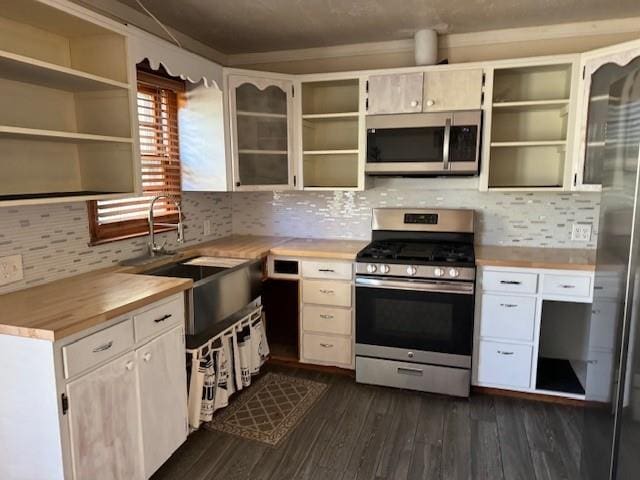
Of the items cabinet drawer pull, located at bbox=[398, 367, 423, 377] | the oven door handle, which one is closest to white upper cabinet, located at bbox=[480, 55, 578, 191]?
the oven door handle

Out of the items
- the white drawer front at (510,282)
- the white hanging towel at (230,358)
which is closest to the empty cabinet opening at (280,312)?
the white hanging towel at (230,358)

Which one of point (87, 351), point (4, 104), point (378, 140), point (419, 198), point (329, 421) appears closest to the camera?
point (87, 351)

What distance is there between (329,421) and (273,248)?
120 centimetres

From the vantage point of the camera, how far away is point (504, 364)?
8.90 feet

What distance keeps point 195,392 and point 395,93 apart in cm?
223

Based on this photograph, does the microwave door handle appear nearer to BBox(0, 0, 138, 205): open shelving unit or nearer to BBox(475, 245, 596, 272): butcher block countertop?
BBox(475, 245, 596, 272): butcher block countertop

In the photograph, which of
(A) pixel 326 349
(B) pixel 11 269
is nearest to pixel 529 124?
(A) pixel 326 349

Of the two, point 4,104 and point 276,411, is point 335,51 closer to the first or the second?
point 4,104

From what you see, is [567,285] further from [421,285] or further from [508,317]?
[421,285]

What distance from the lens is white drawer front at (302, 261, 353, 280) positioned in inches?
115

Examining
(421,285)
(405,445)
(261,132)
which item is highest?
(261,132)

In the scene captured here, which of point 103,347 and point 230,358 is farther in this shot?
point 230,358

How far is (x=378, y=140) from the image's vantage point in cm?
299

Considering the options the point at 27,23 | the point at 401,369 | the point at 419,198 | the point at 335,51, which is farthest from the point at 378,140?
the point at 27,23
